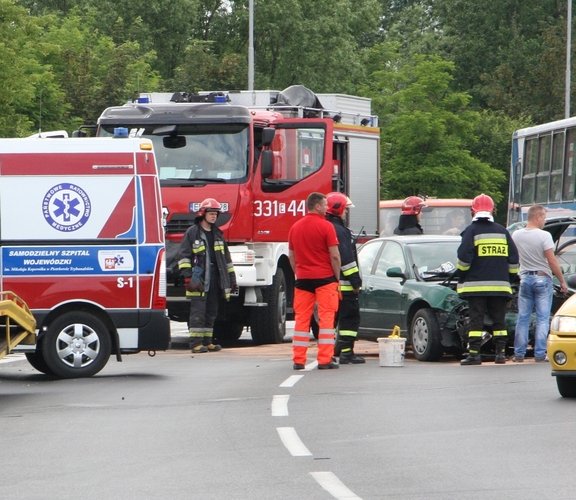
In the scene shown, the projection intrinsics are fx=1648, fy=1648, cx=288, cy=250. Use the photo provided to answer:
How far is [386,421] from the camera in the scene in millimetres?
12086

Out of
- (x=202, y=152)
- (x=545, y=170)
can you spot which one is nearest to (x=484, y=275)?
(x=202, y=152)

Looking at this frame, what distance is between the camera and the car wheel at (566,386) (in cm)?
1353

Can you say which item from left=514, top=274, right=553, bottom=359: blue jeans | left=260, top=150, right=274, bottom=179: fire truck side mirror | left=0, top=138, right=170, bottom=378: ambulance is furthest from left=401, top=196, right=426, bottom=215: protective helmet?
left=0, top=138, right=170, bottom=378: ambulance

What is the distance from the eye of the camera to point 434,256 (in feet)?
64.3

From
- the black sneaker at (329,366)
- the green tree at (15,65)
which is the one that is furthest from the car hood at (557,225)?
the green tree at (15,65)

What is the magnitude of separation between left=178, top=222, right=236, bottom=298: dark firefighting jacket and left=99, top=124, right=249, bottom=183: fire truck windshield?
1.42 meters

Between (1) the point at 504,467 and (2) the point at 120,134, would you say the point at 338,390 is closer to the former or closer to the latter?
(2) the point at 120,134

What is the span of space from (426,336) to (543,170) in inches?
453

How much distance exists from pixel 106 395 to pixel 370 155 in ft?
40.4

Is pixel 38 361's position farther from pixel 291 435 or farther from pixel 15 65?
pixel 15 65

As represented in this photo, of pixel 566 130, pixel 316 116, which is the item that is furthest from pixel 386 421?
pixel 566 130

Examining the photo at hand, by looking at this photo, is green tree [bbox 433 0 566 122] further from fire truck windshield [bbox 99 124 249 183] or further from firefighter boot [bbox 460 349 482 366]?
firefighter boot [bbox 460 349 482 366]

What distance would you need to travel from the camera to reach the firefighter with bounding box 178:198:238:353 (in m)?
20.9

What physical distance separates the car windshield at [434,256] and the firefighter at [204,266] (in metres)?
2.66
